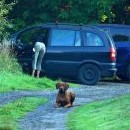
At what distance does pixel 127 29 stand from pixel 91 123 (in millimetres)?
13250

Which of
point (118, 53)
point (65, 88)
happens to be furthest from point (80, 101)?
point (118, 53)

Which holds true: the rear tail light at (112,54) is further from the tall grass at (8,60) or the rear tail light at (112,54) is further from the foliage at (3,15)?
the foliage at (3,15)

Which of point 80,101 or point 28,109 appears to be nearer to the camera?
point 28,109

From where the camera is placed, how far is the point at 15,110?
47.4 ft

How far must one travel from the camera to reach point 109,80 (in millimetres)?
26594

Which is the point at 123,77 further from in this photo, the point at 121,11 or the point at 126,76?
the point at 121,11

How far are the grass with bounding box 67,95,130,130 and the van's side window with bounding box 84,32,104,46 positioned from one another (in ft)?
27.1

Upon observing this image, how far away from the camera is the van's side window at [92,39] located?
23.7 metres

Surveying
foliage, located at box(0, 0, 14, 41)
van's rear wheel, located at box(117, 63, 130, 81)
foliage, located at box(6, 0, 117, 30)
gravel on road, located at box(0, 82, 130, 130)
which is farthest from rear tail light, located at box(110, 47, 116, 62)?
foliage, located at box(6, 0, 117, 30)

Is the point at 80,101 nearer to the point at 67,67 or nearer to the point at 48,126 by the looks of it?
the point at 48,126

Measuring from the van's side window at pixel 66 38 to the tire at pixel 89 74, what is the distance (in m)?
0.85

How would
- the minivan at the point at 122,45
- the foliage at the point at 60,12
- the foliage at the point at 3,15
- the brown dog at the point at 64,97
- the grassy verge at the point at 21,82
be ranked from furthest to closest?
the foliage at the point at 60,12 < the foliage at the point at 3,15 < the minivan at the point at 122,45 < the grassy verge at the point at 21,82 < the brown dog at the point at 64,97

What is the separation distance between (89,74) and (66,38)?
145 centimetres

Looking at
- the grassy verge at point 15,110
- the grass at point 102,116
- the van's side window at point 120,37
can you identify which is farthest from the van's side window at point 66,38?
the grass at point 102,116
